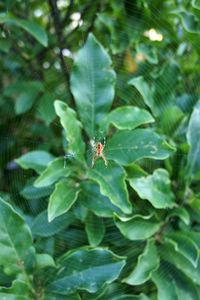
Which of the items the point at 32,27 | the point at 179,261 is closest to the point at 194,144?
the point at 179,261

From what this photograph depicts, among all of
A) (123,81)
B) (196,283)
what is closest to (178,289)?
(196,283)

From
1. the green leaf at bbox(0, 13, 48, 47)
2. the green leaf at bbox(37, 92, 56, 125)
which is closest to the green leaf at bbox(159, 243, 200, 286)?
the green leaf at bbox(37, 92, 56, 125)

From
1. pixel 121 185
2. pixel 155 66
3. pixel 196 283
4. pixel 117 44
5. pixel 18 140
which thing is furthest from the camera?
pixel 18 140

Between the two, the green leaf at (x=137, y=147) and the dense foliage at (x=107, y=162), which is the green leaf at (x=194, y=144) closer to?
the dense foliage at (x=107, y=162)

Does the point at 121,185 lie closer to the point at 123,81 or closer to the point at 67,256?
the point at 67,256

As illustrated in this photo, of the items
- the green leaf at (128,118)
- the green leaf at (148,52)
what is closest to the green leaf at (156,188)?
the green leaf at (128,118)

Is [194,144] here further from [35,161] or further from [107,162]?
[35,161]
